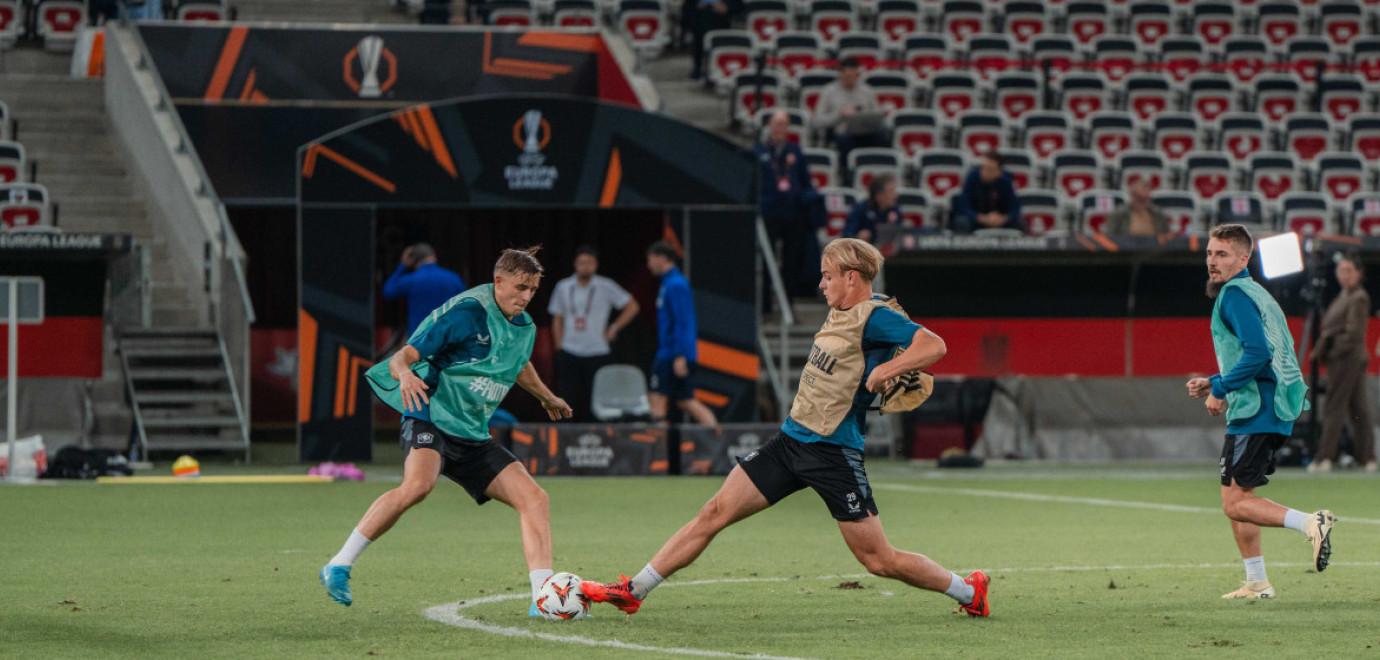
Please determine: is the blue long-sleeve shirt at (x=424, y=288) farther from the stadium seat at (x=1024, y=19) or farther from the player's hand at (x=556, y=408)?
the stadium seat at (x=1024, y=19)

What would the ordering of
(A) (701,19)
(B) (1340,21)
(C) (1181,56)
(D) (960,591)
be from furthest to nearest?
1. (B) (1340,21)
2. (C) (1181,56)
3. (A) (701,19)
4. (D) (960,591)

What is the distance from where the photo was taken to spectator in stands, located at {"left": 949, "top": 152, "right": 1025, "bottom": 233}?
810 inches

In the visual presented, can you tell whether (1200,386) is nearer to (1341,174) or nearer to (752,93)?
(752,93)

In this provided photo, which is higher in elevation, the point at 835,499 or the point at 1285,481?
the point at 835,499

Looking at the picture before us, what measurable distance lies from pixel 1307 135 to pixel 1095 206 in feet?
17.5

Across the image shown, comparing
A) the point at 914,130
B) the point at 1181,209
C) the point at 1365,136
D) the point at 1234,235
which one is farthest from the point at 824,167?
the point at 1234,235

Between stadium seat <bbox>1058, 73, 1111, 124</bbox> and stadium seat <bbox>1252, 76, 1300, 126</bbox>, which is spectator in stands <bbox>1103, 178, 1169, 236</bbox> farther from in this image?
stadium seat <bbox>1252, 76, 1300, 126</bbox>

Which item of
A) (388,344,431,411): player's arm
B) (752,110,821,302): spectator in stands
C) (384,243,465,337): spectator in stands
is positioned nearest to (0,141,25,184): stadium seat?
(384,243,465,337): spectator in stands

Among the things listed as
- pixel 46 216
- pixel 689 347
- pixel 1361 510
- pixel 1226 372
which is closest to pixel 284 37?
pixel 46 216

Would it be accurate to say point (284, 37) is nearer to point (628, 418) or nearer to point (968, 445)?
point (628, 418)

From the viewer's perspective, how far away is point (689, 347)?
1756 cm

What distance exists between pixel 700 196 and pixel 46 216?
813 cm

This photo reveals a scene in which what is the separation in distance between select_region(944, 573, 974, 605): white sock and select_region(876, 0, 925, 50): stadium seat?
21.7 metres

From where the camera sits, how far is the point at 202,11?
26656mm
